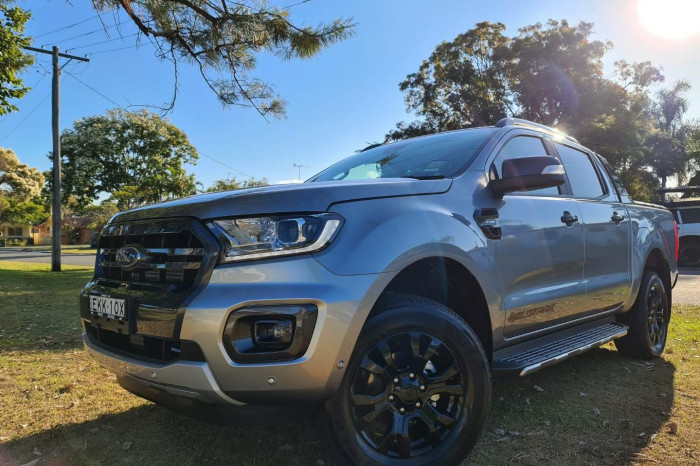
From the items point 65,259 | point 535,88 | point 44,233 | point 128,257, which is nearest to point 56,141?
point 65,259

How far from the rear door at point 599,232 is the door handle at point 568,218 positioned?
0.17 m

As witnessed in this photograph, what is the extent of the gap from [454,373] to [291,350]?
0.83 meters

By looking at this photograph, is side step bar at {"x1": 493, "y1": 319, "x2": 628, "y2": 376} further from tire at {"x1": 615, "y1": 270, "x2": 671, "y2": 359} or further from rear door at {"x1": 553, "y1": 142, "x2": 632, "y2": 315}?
tire at {"x1": 615, "y1": 270, "x2": 671, "y2": 359}

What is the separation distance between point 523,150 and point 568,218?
1.81 feet

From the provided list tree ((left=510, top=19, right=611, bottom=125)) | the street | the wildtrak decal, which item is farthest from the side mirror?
tree ((left=510, top=19, right=611, bottom=125))

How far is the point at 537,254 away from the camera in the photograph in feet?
9.45

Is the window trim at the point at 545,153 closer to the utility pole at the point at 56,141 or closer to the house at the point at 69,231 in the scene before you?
the utility pole at the point at 56,141

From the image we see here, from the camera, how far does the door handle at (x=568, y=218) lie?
10.5 ft

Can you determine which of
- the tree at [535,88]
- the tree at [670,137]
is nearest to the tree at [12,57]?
the tree at [535,88]

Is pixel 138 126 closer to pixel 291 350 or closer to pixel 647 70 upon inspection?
pixel 647 70

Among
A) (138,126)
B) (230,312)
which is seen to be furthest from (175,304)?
(138,126)

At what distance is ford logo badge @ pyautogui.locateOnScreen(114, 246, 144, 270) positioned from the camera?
7.23 feet

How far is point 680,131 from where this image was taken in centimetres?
4344

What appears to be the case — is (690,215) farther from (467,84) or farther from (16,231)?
(16,231)
